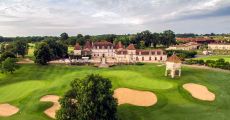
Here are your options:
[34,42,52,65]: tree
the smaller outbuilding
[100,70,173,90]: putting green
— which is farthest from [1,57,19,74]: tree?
the smaller outbuilding

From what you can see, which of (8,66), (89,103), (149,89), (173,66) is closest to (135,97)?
(149,89)

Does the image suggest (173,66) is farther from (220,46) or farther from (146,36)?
(220,46)

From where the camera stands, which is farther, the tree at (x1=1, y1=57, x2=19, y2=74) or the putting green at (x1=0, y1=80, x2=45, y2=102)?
the tree at (x1=1, y1=57, x2=19, y2=74)

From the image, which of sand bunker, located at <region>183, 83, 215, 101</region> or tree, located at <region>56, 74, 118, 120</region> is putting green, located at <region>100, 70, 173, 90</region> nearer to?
sand bunker, located at <region>183, 83, 215, 101</region>

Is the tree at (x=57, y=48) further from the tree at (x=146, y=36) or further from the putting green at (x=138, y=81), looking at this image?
the tree at (x=146, y=36)

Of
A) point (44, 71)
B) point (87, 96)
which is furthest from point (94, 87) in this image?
point (44, 71)

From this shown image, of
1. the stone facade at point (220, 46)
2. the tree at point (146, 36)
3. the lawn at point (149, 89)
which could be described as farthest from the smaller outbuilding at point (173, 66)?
the stone facade at point (220, 46)

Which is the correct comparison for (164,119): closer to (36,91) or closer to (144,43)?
(36,91)
